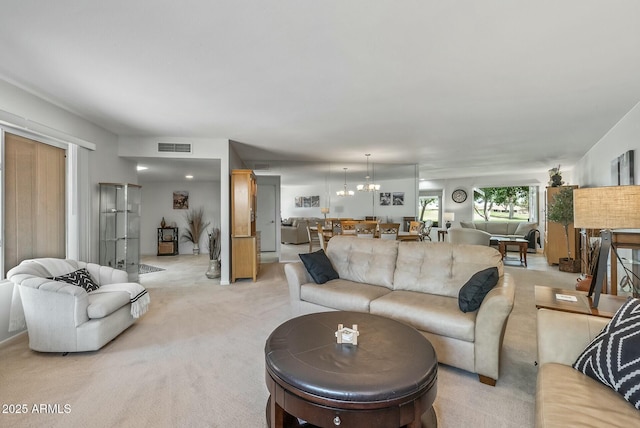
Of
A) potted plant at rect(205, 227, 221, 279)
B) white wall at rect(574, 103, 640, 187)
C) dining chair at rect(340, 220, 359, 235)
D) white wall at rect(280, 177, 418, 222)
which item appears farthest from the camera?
white wall at rect(280, 177, 418, 222)

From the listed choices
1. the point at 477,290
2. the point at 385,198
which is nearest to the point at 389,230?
the point at 385,198

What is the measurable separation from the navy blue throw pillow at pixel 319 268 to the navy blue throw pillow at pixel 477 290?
1.39 m

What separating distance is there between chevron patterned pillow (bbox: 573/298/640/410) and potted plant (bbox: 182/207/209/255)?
842cm

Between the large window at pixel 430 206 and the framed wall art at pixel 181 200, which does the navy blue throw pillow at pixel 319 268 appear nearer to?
the framed wall art at pixel 181 200

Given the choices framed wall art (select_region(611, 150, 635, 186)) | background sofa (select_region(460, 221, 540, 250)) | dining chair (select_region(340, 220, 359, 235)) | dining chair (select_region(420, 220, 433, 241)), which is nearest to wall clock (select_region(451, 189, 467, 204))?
background sofa (select_region(460, 221, 540, 250))

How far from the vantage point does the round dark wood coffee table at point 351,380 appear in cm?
130

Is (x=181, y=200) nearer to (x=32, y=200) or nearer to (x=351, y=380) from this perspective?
(x=32, y=200)

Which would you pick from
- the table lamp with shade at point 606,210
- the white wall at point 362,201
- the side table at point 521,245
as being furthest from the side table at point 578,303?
the white wall at point 362,201

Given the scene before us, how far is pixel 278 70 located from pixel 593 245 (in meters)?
4.52

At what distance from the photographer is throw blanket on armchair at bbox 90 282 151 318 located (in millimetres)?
3046

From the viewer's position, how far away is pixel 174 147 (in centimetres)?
495

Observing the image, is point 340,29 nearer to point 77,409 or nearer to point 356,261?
point 356,261

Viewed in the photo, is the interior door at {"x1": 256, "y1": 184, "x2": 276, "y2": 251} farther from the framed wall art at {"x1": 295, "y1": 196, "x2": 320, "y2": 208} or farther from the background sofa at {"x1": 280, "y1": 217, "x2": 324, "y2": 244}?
the framed wall art at {"x1": 295, "y1": 196, "x2": 320, "y2": 208}

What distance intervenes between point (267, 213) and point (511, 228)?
25.4 ft
